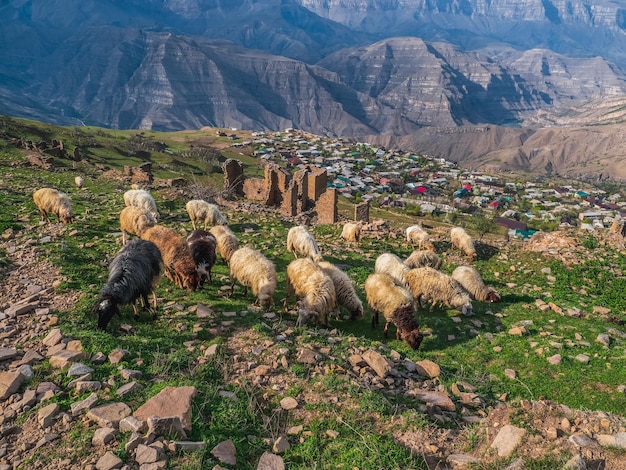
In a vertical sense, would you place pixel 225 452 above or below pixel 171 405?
below

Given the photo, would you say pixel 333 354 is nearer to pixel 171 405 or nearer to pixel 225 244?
pixel 171 405

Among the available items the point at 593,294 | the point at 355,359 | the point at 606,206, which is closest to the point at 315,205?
the point at 593,294

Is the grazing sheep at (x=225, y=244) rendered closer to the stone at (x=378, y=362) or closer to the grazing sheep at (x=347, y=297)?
the grazing sheep at (x=347, y=297)

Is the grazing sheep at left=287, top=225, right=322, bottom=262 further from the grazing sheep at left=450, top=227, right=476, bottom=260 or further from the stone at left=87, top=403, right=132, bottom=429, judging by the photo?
the stone at left=87, top=403, right=132, bottom=429

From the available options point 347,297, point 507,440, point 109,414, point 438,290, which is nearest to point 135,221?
point 347,297

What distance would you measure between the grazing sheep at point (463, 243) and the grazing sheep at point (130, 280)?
14.5 meters

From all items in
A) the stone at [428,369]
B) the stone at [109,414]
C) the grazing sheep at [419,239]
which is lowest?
the grazing sheep at [419,239]

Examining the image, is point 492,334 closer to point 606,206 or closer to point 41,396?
point 41,396

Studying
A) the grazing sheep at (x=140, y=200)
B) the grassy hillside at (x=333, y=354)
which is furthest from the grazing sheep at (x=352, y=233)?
the grazing sheep at (x=140, y=200)

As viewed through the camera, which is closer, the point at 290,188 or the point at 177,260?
the point at 177,260

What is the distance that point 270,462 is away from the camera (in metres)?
5.88

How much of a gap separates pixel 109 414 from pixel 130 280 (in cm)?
452

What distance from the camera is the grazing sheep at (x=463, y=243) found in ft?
65.3

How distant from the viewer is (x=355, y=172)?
115 meters
